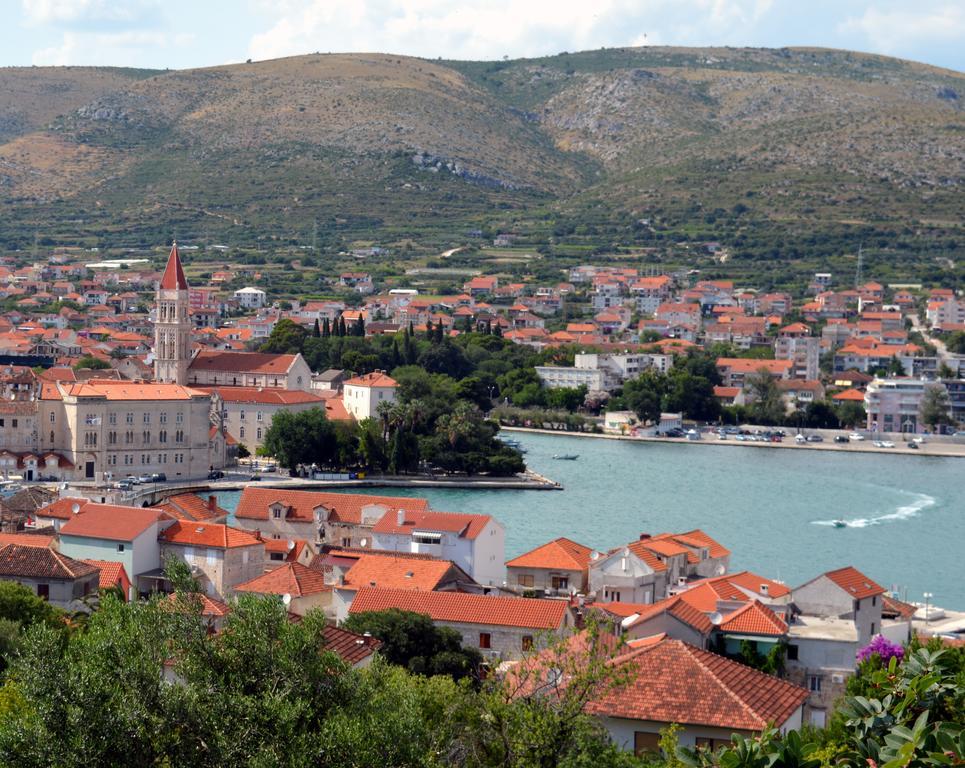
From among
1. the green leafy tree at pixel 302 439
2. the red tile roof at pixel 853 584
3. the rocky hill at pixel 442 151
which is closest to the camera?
the red tile roof at pixel 853 584

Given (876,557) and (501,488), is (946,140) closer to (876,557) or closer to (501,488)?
(501,488)

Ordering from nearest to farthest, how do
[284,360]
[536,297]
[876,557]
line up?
[876,557] < [284,360] < [536,297]

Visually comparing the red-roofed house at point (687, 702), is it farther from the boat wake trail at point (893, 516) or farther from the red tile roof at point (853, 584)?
the boat wake trail at point (893, 516)

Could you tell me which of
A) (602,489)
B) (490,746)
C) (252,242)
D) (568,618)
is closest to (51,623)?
(568,618)

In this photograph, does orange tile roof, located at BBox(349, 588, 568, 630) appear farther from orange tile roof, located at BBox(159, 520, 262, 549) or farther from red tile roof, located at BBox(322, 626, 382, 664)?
orange tile roof, located at BBox(159, 520, 262, 549)

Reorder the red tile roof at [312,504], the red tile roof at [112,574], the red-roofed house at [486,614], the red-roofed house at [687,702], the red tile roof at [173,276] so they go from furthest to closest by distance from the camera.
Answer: the red tile roof at [173,276] < the red tile roof at [312,504] < the red tile roof at [112,574] < the red-roofed house at [486,614] < the red-roofed house at [687,702]

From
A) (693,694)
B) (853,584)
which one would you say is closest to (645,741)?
(693,694)

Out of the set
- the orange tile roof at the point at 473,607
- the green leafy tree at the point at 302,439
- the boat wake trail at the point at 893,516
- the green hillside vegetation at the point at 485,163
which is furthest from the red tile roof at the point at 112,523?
the green hillside vegetation at the point at 485,163
